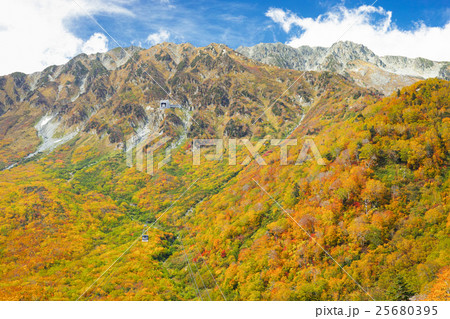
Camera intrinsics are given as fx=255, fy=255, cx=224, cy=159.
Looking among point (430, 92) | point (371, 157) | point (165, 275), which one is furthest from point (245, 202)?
point (430, 92)

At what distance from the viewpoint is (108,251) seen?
335ft

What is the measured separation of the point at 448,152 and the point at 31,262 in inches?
5088

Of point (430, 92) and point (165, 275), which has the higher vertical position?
point (430, 92)

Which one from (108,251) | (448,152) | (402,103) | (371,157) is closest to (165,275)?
(108,251)

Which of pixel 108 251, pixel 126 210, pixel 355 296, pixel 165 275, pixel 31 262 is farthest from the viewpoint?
pixel 126 210

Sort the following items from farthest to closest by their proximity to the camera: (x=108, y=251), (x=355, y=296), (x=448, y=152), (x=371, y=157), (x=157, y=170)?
(x=157, y=170) < (x=108, y=251) < (x=371, y=157) < (x=448, y=152) < (x=355, y=296)

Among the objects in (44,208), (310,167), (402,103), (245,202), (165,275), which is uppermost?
(402,103)

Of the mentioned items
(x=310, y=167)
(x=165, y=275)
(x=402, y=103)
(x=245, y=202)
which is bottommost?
(x=165, y=275)

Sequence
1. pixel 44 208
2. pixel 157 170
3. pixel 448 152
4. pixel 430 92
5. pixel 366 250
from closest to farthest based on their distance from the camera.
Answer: pixel 366 250
pixel 448 152
pixel 430 92
pixel 44 208
pixel 157 170

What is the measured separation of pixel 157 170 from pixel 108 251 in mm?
96904

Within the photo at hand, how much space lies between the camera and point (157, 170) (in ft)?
638

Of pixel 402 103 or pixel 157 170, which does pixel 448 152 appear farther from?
pixel 157 170

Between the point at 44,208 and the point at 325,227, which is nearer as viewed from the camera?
the point at 325,227

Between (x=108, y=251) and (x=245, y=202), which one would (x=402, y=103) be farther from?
(x=108, y=251)
